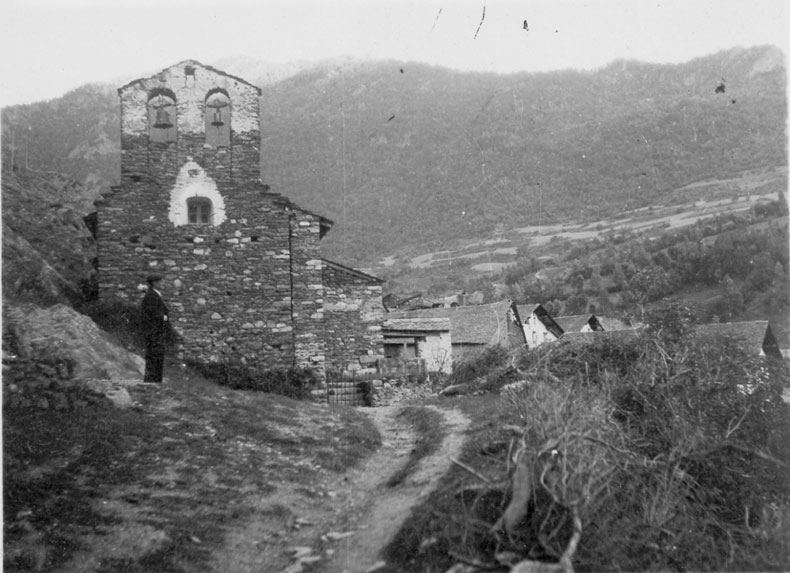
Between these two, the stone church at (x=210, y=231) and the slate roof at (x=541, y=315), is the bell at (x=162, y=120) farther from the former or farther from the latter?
the slate roof at (x=541, y=315)

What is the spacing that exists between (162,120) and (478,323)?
699 inches

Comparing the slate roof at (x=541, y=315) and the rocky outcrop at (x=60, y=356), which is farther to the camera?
the slate roof at (x=541, y=315)

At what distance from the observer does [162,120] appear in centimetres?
1528

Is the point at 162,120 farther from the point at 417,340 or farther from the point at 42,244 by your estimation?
the point at 417,340

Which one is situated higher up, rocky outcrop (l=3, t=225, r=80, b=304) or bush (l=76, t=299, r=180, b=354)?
rocky outcrop (l=3, t=225, r=80, b=304)

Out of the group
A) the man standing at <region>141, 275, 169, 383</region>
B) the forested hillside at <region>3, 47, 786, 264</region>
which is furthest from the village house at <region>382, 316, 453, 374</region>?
the forested hillside at <region>3, 47, 786, 264</region>

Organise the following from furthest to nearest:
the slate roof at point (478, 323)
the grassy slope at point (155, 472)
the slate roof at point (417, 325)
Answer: the slate roof at point (478, 323)
the slate roof at point (417, 325)
the grassy slope at point (155, 472)

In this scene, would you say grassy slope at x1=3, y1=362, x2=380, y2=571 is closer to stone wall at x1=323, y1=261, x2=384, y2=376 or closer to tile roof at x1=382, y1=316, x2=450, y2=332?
stone wall at x1=323, y1=261, x2=384, y2=376

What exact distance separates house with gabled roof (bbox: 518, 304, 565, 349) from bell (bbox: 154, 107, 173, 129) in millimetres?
22535

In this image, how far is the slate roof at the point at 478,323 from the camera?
27.6 meters

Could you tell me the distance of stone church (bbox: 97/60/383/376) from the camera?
14820 millimetres

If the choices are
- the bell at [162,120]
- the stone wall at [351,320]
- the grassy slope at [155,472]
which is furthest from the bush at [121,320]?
the stone wall at [351,320]

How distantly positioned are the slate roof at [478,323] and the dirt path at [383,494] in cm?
1666

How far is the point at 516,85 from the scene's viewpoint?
8681cm
